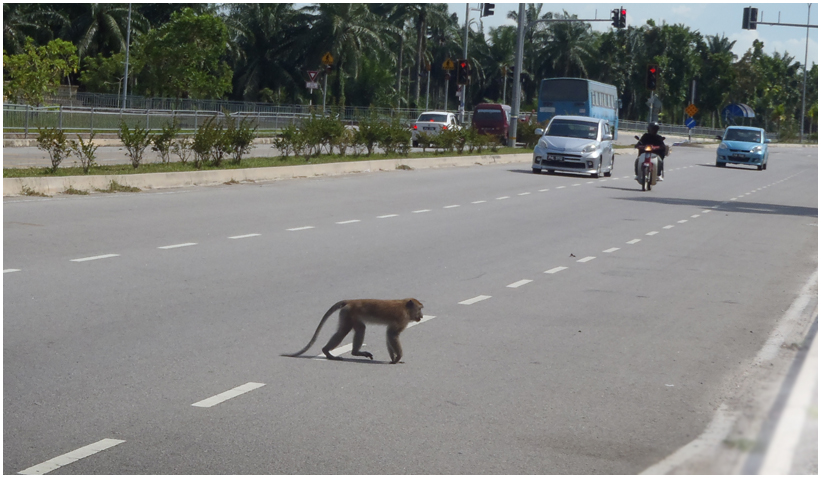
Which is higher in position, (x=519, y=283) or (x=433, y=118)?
(x=433, y=118)

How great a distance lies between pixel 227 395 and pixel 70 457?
1247mm

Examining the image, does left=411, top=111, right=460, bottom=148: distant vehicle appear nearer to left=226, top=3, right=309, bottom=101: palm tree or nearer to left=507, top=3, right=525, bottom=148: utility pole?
left=507, top=3, right=525, bottom=148: utility pole

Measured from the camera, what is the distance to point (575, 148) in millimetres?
29203

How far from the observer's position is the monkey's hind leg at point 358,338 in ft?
21.8

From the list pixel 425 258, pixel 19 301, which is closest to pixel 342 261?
pixel 425 258

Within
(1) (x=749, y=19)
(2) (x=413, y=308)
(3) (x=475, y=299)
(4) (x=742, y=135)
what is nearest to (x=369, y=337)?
(2) (x=413, y=308)

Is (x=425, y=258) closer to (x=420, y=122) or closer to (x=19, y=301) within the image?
(x=19, y=301)

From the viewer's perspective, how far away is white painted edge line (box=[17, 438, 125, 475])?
4.51 m

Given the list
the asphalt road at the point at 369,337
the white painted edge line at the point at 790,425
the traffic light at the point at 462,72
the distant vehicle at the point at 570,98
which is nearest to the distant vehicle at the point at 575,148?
the traffic light at the point at 462,72

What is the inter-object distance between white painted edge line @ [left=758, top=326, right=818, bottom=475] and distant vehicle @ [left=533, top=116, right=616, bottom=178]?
2261 centimetres

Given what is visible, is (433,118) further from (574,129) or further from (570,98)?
(574,129)

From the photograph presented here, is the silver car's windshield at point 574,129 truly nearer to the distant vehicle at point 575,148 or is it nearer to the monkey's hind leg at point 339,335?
the distant vehicle at point 575,148

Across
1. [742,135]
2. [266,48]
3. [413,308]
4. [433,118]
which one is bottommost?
[413,308]

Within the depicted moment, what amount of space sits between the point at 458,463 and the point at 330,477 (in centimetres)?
64
